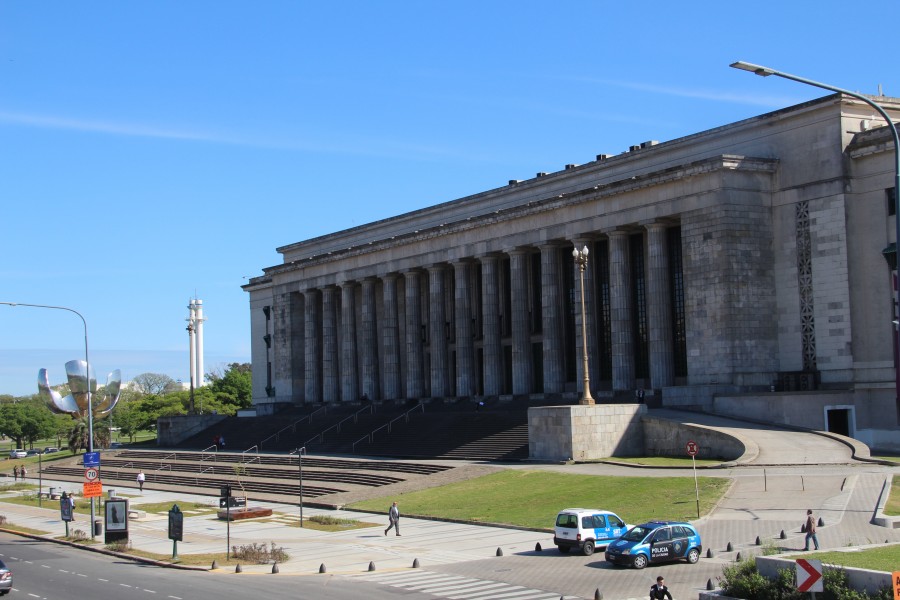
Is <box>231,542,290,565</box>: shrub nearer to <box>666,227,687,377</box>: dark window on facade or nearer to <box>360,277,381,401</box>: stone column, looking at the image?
<box>666,227,687,377</box>: dark window on facade

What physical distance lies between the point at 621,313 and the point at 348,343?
34.2 m

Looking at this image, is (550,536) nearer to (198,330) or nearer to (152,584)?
(152,584)

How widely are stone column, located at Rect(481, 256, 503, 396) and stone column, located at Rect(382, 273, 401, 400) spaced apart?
12.4 metres

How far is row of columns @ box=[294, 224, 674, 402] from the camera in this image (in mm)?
68625

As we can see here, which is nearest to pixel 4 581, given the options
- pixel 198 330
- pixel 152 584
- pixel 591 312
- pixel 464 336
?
pixel 152 584

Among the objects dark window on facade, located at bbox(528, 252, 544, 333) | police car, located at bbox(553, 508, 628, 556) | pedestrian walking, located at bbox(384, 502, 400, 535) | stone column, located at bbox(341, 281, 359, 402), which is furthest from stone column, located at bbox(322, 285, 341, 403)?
police car, located at bbox(553, 508, 628, 556)

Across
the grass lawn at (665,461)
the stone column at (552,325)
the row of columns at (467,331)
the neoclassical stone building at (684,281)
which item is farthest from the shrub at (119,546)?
the stone column at (552,325)

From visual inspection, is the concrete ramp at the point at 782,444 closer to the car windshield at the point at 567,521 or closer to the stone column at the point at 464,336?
the car windshield at the point at 567,521

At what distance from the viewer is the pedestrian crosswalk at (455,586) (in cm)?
2788

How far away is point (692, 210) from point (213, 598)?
43.1 metres

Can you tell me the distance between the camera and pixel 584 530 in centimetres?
3453

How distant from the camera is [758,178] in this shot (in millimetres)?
64062

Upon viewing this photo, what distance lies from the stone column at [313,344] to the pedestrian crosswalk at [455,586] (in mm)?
69203

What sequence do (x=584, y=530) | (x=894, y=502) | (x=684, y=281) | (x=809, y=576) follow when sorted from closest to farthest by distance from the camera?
(x=809, y=576)
(x=584, y=530)
(x=894, y=502)
(x=684, y=281)
